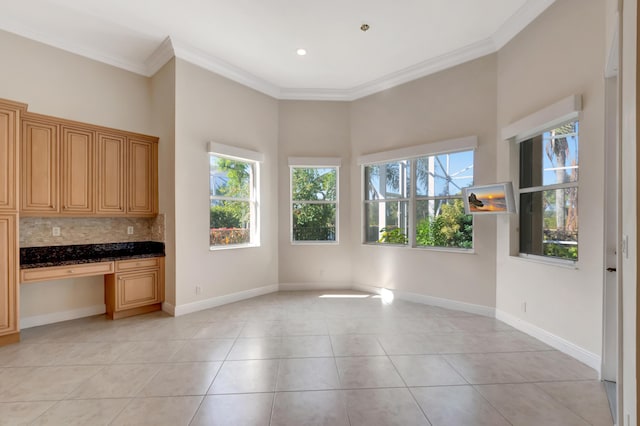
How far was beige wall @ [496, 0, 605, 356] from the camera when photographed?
2510 mm

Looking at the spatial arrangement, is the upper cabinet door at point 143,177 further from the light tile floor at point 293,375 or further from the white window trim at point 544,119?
the white window trim at point 544,119

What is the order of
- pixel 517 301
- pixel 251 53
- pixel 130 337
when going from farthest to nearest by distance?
pixel 251 53
pixel 517 301
pixel 130 337

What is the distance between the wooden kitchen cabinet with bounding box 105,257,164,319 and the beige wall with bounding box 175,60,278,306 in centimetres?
41

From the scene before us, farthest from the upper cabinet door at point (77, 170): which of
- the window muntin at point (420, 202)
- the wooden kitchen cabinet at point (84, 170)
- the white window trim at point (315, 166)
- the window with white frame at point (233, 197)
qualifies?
the window muntin at point (420, 202)

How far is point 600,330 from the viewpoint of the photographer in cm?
245

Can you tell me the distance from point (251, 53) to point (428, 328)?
14.3ft

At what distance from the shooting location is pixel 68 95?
3.71 metres

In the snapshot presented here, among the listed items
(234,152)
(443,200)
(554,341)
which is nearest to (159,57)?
(234,152)

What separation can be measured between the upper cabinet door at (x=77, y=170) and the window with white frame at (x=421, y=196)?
398 centimetres

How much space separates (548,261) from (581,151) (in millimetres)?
1141

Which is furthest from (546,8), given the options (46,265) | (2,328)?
(2,328)

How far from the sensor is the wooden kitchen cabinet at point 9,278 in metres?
2.91

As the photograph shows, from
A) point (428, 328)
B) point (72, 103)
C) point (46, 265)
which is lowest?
point (428, 328)

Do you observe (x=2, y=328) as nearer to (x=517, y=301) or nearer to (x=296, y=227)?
(x=296, y=227)
